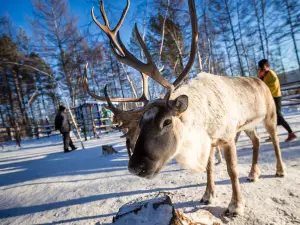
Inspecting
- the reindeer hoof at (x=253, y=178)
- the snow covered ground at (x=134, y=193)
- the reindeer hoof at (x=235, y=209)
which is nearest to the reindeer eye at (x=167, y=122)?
the snow covered ground at (x=134, y=193)

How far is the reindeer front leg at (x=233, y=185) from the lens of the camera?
1.90 metres

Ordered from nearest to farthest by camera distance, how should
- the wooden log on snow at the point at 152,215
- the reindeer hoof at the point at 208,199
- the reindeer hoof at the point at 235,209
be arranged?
the wooden log on snow at the point at 152,215 → the reindeer hoof at the point at 235,209 → the reindeer hoof at the point at 208,199

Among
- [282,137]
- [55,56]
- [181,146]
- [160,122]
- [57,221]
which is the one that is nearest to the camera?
[160,122]

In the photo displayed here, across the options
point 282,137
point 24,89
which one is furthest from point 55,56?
point 282,137

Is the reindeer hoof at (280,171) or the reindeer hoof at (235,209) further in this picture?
the reindeer hoof at (280,171)

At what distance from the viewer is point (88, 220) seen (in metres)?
2.21

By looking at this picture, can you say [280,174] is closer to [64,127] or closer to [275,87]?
[275,87]

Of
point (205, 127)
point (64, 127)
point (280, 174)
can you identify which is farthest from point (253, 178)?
point (64, 127)

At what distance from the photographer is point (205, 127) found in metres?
1.96

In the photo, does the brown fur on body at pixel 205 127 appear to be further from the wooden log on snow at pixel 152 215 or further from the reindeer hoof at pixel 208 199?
the wooden log on snow at pixel 152 215

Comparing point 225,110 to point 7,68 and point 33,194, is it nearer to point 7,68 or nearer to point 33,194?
point 33,194

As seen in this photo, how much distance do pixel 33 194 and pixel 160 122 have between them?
125 inches

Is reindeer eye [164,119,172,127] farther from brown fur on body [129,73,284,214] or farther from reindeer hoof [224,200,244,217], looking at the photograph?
reindeer hoof [224,200,244,217]

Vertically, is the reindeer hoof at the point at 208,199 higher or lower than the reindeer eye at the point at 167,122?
lower
